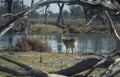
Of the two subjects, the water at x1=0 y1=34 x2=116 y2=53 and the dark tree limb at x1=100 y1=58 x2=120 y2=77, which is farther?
the water at x1=0 y1=34 x2=116 y2=53

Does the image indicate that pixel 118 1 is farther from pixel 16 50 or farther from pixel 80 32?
pixel 80 32

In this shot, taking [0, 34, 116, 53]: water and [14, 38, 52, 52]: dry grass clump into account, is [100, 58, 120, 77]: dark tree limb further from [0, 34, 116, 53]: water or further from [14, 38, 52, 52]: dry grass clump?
[0, 34, 116, 53]: water

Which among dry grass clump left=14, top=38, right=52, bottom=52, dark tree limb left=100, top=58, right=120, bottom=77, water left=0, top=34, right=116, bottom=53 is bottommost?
water left=0, top=34, right=116, bottom=53

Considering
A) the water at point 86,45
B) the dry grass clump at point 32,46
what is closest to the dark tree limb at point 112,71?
the dry grass clump at point 32,46

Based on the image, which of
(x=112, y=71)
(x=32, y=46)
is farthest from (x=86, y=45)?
(x=112, y=71)

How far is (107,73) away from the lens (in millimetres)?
10195

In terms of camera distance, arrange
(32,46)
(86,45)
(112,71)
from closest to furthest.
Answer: (112,71), (32,46), (86,45)

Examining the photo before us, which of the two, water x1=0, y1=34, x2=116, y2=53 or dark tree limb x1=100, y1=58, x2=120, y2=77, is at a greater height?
dark tree limb x1=100, y1=58, x2=120, y2=77

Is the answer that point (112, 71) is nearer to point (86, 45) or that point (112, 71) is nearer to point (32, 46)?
point (32, 46)

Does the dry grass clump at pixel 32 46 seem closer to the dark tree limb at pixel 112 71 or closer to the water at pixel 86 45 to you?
the water at pixel 86 45

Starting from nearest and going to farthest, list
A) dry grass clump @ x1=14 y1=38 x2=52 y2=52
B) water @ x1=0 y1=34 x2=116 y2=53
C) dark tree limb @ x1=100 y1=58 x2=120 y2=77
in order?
dark tree limb @ x1=100 y1=58 x2=120 y2=77
dry grass clump @ x1=14 y1=38 x2=52 y2=52
water @ x1=0 y1=34 x2=116 y2=53

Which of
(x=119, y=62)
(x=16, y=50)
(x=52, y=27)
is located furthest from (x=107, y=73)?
(x=52, y=27)

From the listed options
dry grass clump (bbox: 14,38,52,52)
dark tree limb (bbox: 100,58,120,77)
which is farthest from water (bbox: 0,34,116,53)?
dark tree limb (bbox: 100,58,120,77)

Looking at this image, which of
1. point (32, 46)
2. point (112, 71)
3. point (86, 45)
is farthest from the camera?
point (86, 45)
